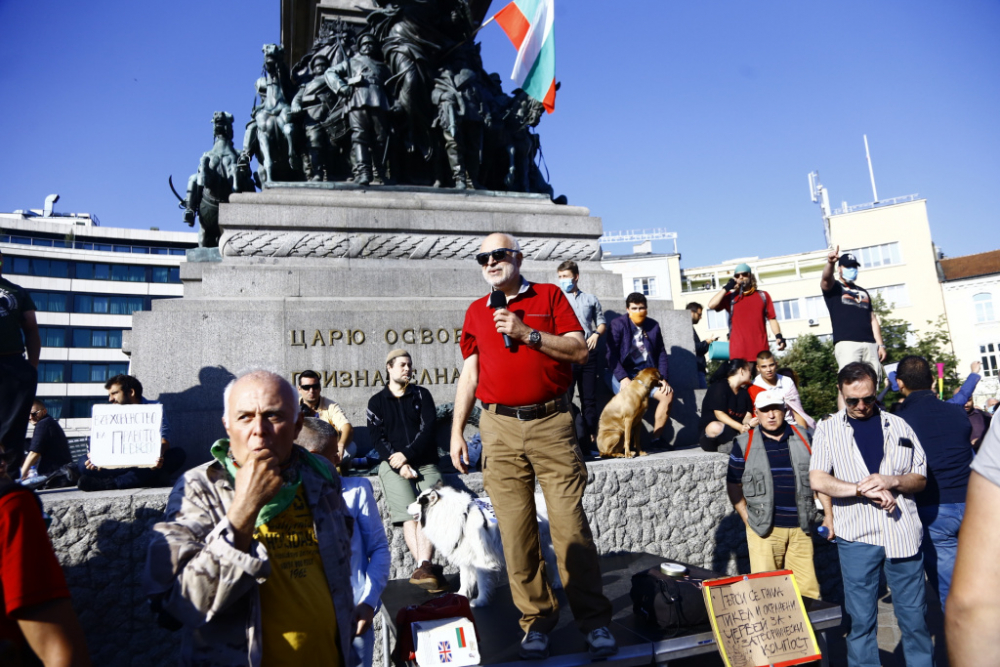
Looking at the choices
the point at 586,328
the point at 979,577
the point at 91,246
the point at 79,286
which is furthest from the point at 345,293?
the point at 91,246

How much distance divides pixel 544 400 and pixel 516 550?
817 mm

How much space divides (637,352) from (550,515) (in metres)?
4.02

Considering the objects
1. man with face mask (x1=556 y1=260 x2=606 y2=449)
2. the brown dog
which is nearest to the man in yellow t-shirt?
the brown dog

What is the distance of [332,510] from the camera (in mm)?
2598

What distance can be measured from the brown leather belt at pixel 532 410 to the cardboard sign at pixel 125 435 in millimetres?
2916

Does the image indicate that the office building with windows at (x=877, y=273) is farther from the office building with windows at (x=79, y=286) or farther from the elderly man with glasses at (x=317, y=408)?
the office building with windows at (x=79, y=286)

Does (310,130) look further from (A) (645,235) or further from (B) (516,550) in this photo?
(A) (645,235)

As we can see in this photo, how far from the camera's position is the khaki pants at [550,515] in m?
3.74

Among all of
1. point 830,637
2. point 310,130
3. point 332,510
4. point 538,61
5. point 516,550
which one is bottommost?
point 830,637

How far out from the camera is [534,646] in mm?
3639

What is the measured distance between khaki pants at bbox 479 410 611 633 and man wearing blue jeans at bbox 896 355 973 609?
9.04ft

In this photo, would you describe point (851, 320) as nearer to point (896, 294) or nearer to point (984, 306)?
point (896, 294)

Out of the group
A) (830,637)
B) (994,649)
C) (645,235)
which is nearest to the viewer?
(994,649)

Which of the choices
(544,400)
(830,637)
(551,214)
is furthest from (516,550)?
(551,214)
